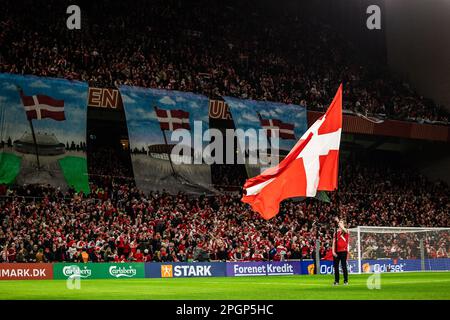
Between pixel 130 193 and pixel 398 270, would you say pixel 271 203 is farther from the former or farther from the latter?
pixel 130 193

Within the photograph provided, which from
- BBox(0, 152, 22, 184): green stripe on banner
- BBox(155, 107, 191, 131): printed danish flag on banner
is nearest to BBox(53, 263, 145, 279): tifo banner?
BBox(0, 152, 22, 184): green stripe on banner

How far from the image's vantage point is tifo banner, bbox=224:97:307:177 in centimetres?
4188

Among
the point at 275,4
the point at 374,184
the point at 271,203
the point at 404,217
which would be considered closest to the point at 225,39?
the point at 275,4

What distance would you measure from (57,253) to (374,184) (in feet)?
85.9

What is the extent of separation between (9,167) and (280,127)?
1617cm

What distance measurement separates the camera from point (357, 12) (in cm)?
6278

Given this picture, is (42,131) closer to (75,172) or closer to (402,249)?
(75,172)

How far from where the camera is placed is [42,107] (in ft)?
121

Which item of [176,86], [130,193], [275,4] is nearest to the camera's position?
[130,193]

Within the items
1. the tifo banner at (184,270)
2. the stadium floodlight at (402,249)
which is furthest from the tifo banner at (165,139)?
the stadium floodlight at (402,249)

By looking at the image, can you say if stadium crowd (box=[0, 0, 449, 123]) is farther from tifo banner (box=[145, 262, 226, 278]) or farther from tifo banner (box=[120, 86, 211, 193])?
tifo banner (box=[145, 262, 226, 278])

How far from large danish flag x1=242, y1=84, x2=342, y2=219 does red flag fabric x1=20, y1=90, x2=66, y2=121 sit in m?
20.6

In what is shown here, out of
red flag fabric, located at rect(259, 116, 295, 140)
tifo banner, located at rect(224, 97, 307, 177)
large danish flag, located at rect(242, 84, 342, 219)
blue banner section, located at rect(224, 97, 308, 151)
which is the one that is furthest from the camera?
red flag fabric, located at rect(259, 116, 295, 140)

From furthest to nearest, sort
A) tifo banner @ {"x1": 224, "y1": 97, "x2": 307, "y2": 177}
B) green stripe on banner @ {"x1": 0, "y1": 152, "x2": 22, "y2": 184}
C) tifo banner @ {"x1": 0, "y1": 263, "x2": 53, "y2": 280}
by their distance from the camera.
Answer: tifo banner @ {"x1": 224, "y1": 97, "x2": 307, "y2": 177}, green stripe on banner @ {"x1": 0, "y1": 152, "x2": 22, "y2": 184}, tifo banner @ {"x1": 0, "y1": 263, "x2": 53, "y2": 280}
